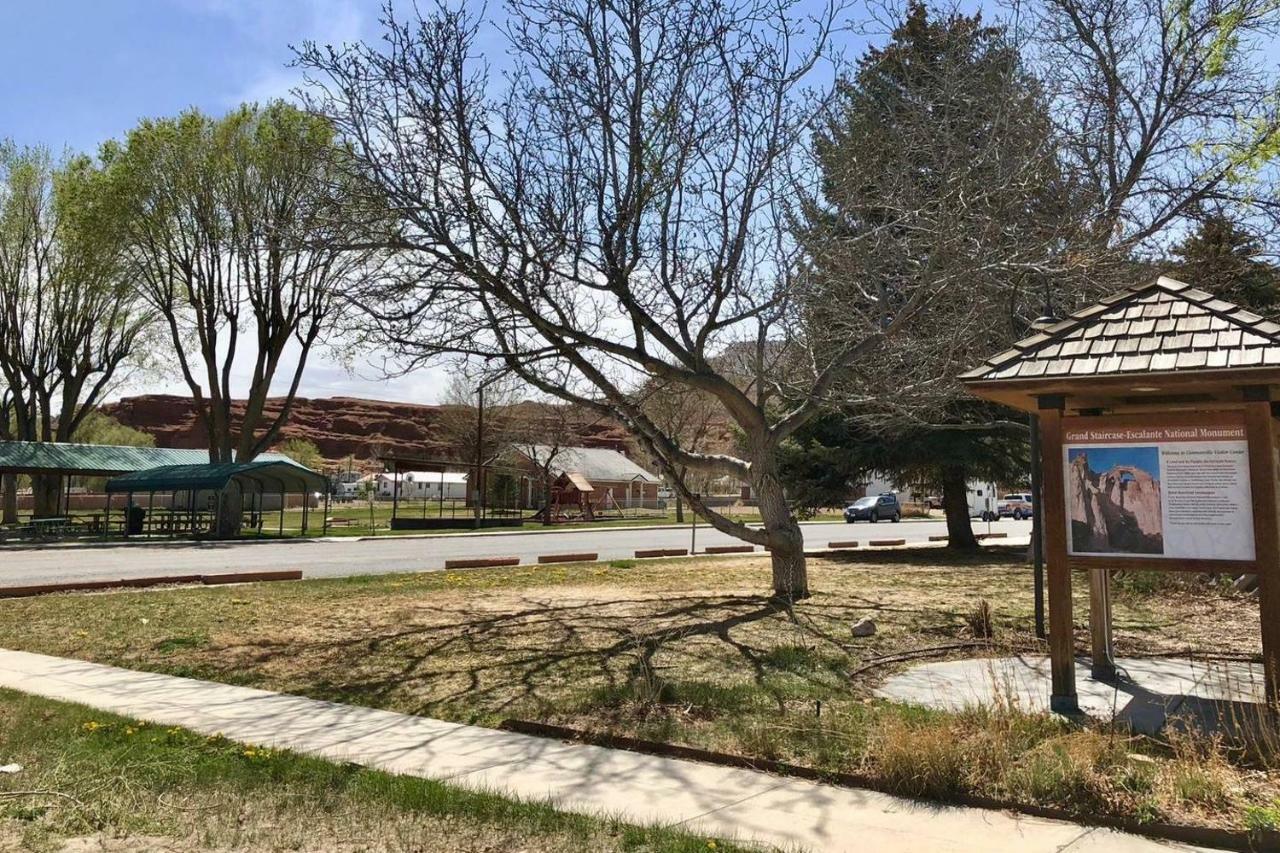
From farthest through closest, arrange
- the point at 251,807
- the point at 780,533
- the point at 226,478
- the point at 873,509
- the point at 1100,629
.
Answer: the point at 873,509, the point at 226,478, the point at 780,533, the point at 1100,629, the point at 251,807

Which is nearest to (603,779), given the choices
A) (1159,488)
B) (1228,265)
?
(1159,488)

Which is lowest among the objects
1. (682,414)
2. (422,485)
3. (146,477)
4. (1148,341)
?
(146,477)

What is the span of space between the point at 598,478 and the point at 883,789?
2818 inches

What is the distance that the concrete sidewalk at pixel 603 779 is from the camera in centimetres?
473

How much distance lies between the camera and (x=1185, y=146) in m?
16.0

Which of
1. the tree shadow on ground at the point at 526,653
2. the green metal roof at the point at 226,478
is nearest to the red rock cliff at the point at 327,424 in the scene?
the green metal roof at the point at 226,478

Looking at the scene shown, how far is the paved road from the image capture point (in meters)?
21.1

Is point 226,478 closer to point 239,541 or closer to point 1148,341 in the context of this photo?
point 239,541

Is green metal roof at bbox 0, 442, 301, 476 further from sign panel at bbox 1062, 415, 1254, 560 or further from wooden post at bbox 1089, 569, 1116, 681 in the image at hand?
sign panel at bbox 1062, 415, 1254, 560

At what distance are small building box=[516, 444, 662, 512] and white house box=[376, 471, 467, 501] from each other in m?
22.6

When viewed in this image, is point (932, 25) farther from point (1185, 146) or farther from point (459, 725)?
point (459, 725)

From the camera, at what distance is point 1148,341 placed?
23.4ft

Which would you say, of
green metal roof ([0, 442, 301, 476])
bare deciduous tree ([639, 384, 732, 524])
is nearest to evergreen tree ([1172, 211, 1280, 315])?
bare deciduous tree ([639, 384, 732, 524])

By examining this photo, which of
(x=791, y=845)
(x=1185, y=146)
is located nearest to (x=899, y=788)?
(x=791, y=845)
